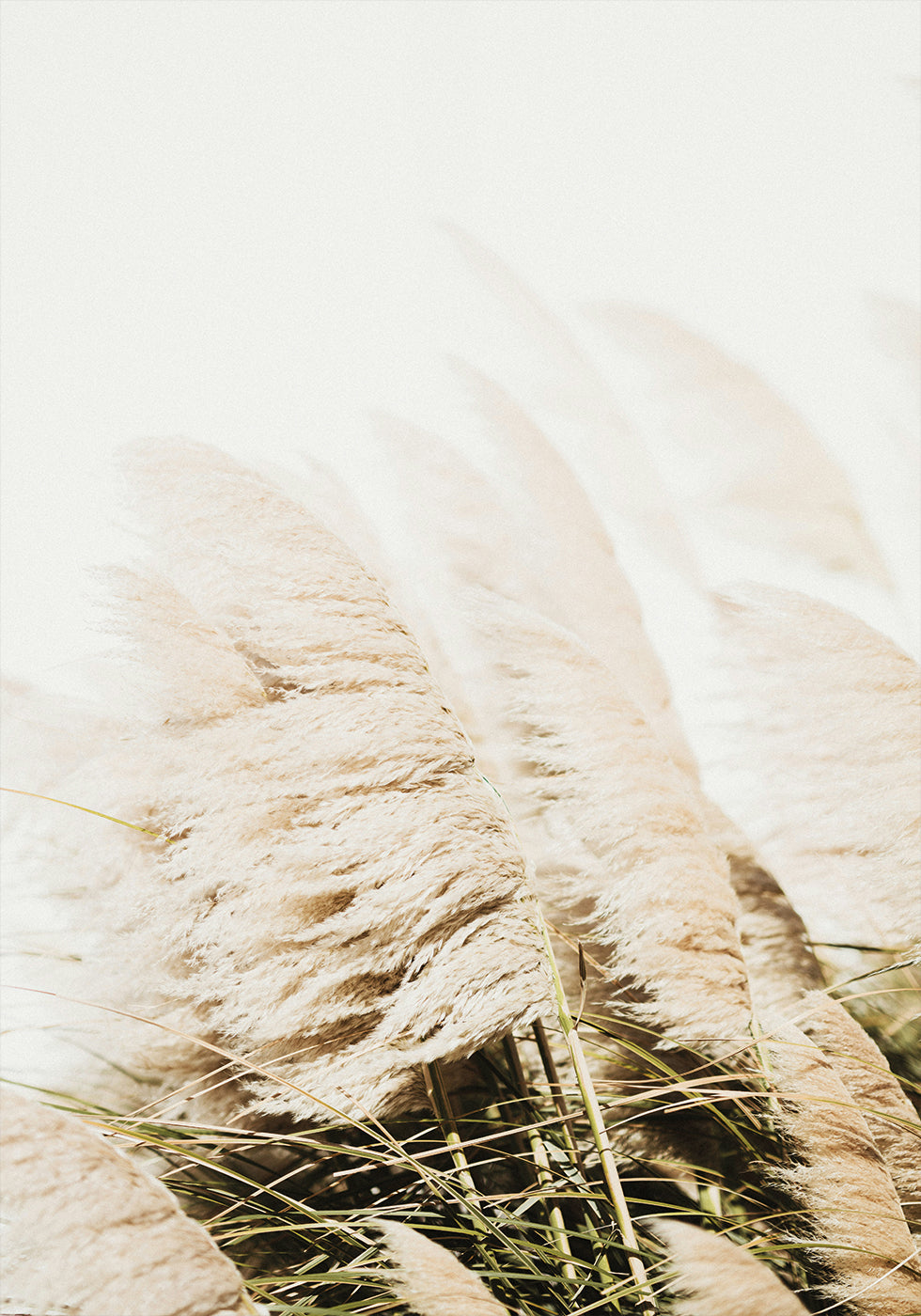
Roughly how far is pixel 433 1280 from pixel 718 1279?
0.67ft


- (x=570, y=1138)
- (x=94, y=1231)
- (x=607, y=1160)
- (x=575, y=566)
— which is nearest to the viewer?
(x=94, y=1231)

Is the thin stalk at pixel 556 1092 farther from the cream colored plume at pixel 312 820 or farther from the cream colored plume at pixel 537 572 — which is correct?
the cream colored plume at pixel 537 572

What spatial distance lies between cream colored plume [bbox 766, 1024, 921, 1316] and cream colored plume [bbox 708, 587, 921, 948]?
183 millimetres

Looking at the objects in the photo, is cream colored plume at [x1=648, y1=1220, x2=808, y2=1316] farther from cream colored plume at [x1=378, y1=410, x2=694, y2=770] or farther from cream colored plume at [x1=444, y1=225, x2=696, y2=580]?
cream colored plume at [x1=444, y1=225, x2=696, y2=580]

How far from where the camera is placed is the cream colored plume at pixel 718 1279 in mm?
537

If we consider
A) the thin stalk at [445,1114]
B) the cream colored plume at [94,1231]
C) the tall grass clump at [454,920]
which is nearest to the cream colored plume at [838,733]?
the tall grass clump at [454,920]

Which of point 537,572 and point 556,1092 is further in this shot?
point 537,572

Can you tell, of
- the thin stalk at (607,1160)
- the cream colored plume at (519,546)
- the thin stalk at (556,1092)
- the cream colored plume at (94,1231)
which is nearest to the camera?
A: the cream colored plume at (94,1231)

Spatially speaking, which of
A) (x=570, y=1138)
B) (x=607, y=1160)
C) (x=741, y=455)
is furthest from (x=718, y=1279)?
(x=741, y=455)

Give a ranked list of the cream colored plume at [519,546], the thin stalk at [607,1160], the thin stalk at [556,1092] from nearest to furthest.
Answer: the thin stalk at [607,1160], the thin stalk at [556,1092], the cream colored plume at [519,546]

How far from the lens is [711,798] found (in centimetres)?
97

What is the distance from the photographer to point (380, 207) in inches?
37.5

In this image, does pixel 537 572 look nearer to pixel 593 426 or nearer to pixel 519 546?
pixel 519 546

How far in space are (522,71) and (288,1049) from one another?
1.17m
